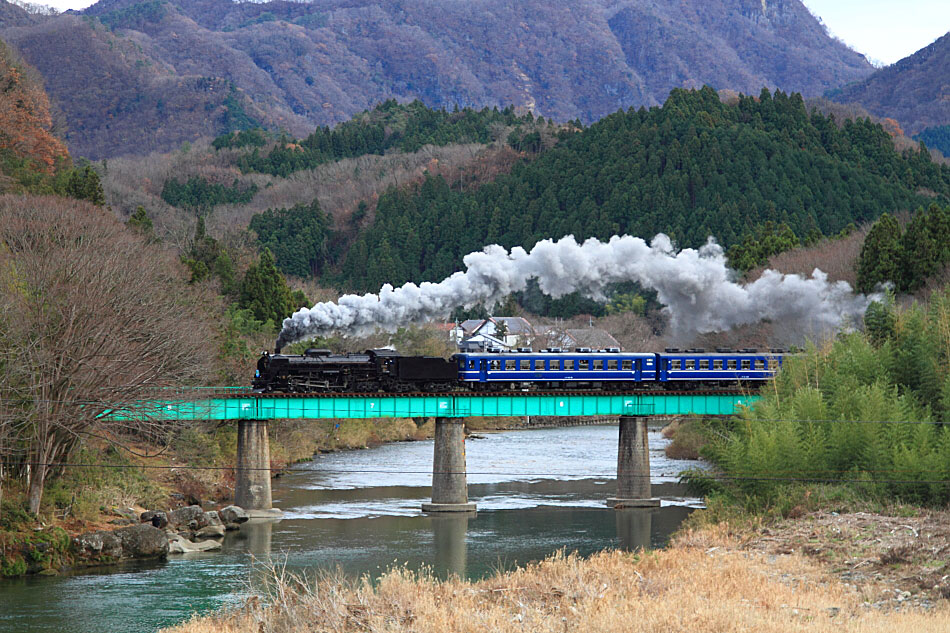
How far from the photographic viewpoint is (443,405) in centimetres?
6919

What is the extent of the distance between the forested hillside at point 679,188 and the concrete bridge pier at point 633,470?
8012 cm

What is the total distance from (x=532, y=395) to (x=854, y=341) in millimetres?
19035

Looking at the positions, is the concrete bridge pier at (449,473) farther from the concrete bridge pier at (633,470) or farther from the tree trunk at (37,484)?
the tree trunk at (37,484)

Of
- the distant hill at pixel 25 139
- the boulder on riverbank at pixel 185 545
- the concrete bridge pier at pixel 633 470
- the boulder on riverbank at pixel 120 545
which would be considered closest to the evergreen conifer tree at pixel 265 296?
the distant hill at pixel 25 139

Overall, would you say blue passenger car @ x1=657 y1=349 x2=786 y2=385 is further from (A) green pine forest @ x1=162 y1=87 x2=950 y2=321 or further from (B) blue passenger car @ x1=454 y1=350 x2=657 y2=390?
(A) green pine forest @ x1=162 y1=87 x2=950 y2=321

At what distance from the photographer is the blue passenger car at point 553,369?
237 ft

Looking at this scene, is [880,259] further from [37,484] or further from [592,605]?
[37,484]

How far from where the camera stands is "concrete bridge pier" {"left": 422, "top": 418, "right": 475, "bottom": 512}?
67.6m

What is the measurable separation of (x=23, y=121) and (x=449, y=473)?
67.2 metres

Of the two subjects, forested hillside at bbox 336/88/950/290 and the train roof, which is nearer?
the train roof

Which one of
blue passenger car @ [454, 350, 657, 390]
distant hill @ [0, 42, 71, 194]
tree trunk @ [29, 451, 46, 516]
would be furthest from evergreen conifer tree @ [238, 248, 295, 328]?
tree trunk @ [29, 451, 46, 516]

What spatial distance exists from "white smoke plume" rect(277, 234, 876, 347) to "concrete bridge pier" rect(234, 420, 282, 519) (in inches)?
367

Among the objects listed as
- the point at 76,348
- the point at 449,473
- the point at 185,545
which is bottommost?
the point at 185,545

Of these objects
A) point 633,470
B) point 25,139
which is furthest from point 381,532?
point 25,139
